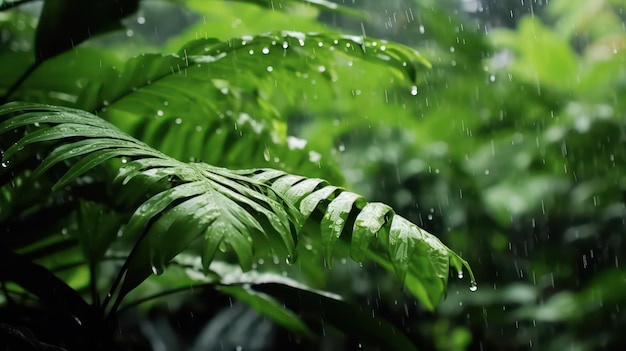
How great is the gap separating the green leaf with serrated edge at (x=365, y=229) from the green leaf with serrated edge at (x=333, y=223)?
0.02m

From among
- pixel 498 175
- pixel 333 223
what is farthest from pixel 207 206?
pixel 498 175

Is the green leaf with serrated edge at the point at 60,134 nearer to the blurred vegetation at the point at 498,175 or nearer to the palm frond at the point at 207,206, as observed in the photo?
the palm frond at the point at 207,206

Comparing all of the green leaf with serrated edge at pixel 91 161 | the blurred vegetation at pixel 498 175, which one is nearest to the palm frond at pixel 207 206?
the green leaf with serrated edge at pixel 91 161

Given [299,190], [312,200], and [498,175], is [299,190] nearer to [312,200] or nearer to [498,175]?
[312,200]

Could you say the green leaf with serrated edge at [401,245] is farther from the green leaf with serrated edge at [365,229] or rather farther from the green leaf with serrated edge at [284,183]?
the green leaf with serrated edge at [284,183]

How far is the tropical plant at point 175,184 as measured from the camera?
644mm

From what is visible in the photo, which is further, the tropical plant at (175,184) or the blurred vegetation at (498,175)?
the blurred vegetation at (498,175)

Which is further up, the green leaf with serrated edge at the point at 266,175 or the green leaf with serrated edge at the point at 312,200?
the green leaf with serrated edge at the point at 312,200

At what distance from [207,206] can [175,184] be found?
203 mm

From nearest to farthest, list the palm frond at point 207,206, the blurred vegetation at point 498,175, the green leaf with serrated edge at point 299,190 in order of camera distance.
Answer: the palm frond at point 207,206, the green leaf with serrated edge at point 299,190, the blurred vegetation at point 498,175

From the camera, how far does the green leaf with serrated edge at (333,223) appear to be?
2.09 feet

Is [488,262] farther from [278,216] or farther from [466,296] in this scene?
[278,216]

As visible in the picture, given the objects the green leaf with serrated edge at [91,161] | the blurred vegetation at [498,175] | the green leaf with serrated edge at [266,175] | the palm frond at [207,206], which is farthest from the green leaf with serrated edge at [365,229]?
the blurred vegetation at [498,175]

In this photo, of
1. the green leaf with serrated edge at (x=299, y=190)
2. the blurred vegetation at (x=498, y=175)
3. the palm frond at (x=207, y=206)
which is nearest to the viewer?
the palm frond at (x=207, y=206)
